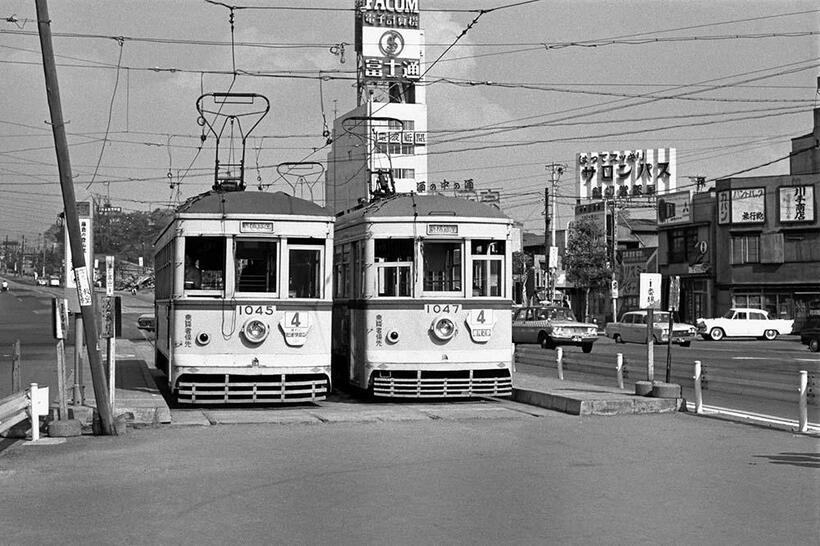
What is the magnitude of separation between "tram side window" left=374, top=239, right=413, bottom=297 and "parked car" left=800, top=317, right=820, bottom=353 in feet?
92.3

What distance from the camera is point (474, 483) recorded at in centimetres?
984

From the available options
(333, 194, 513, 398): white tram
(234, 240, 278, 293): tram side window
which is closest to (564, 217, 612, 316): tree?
(333, 194, 513, 398): white tram

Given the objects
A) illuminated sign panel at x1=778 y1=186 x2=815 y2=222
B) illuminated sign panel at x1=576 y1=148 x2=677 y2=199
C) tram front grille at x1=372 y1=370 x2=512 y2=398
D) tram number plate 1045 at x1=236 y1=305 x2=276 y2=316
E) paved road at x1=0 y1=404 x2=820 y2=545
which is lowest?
paved road at x1=0 y1=404 x2=820 y2=545

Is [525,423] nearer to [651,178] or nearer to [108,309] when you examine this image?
[108,309]

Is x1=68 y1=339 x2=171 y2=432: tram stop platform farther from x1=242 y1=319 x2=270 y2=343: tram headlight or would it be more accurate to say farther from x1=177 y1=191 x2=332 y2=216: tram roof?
x1=177 y1=191 x2=332 y2=216: tram roof

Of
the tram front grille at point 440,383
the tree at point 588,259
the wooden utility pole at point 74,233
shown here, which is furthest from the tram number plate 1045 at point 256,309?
the tree at point 588,259

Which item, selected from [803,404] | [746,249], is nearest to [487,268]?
[803,404]

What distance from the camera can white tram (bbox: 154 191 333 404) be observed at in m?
16.2

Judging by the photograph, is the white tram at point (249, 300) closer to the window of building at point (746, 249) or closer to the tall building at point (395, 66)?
the window of building at point (746, 249)

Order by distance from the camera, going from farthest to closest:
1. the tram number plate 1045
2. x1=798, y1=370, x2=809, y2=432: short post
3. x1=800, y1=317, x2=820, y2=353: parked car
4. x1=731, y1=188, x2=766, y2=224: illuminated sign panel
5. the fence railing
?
x1=731, y1=188, x2=766, y2=224: illuminated sign panel → x1=800, y1=317, x2=820, y2=353: parked car → the tram number plate 1045 → x1=798, y1=370, x2=809, y2=432: short post → the fence railing

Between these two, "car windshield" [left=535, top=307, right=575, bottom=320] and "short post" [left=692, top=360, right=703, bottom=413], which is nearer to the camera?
"short post" [left=692, top=360, right=703, bottom=413]

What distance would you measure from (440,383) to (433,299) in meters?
1.38

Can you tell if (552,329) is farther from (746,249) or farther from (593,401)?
(746,249)

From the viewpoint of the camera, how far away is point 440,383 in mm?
17266
